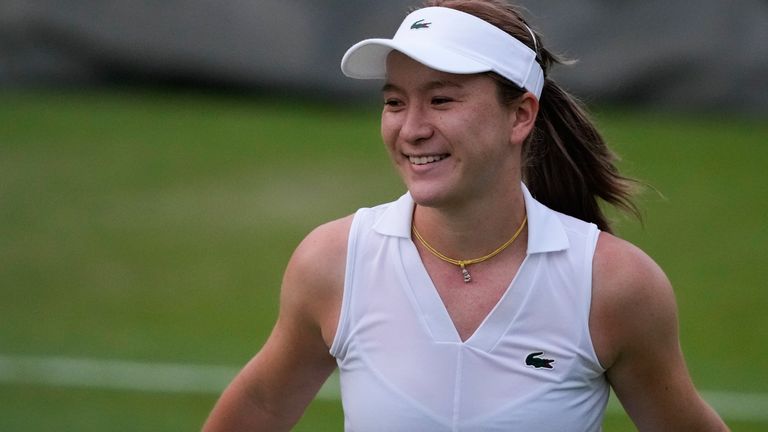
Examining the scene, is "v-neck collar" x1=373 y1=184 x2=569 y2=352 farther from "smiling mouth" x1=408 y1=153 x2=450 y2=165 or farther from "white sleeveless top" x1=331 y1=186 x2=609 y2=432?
"smiling mouth" x1=408 y1=153 x2=450 y2=165

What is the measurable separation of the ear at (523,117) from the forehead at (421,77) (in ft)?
0.42

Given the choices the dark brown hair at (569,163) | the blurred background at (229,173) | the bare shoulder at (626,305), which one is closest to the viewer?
the bare shoulder at (626,305)

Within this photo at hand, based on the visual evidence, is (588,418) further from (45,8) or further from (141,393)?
(45,8)

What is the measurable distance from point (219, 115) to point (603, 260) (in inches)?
411

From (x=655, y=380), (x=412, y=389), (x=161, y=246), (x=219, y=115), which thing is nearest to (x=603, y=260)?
(x=655, y=380)

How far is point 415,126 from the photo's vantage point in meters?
3.33

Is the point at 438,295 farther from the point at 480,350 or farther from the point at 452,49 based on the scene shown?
the point at 452,49

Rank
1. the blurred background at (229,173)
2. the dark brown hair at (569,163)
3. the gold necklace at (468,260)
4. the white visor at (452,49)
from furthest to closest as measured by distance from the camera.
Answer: the blurred background at (229,173)
the dark brown hair at (569,163)
the gold necklace at (468,260)
the white visor at (452,49)

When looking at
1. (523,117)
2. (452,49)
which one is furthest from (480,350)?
(452,49)

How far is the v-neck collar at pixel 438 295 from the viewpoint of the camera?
343 centimetres

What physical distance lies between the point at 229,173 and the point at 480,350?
8653 mm

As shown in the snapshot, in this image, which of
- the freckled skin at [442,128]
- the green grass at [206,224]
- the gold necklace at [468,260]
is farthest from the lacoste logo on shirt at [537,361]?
the green grass at [206,224]

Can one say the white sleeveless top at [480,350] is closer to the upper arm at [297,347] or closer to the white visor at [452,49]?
the upper arm at [297,347]

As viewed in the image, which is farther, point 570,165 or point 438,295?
point 570,165
